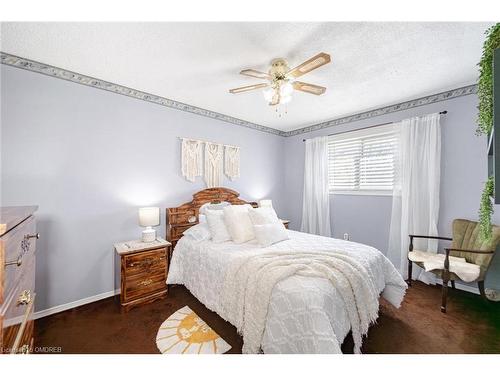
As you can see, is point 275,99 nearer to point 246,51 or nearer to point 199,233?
point 246,51

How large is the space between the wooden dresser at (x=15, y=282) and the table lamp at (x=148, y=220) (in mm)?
1237

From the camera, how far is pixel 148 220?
8.58ft

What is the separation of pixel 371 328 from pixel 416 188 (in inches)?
87.0

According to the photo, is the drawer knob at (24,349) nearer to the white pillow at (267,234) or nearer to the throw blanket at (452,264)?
the white pillow at (267,234)

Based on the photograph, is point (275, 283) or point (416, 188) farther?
point (416, 188)

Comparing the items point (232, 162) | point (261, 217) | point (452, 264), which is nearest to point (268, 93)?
point (261, 217)

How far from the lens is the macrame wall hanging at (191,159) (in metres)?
3.28

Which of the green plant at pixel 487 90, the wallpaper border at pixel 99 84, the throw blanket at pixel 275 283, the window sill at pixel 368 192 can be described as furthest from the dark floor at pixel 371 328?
the wallpaper border at pixel 99 84

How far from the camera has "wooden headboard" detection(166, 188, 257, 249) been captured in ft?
10.1

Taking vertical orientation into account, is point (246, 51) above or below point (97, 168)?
above

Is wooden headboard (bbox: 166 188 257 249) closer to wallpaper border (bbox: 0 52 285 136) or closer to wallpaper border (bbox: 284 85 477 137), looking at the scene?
wallpaper border (bbox: 0 52 285 136)

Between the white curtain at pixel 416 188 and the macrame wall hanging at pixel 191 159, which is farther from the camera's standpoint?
the macrame wall hanging at pixel 191 159

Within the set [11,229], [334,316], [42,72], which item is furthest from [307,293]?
[42,72]
